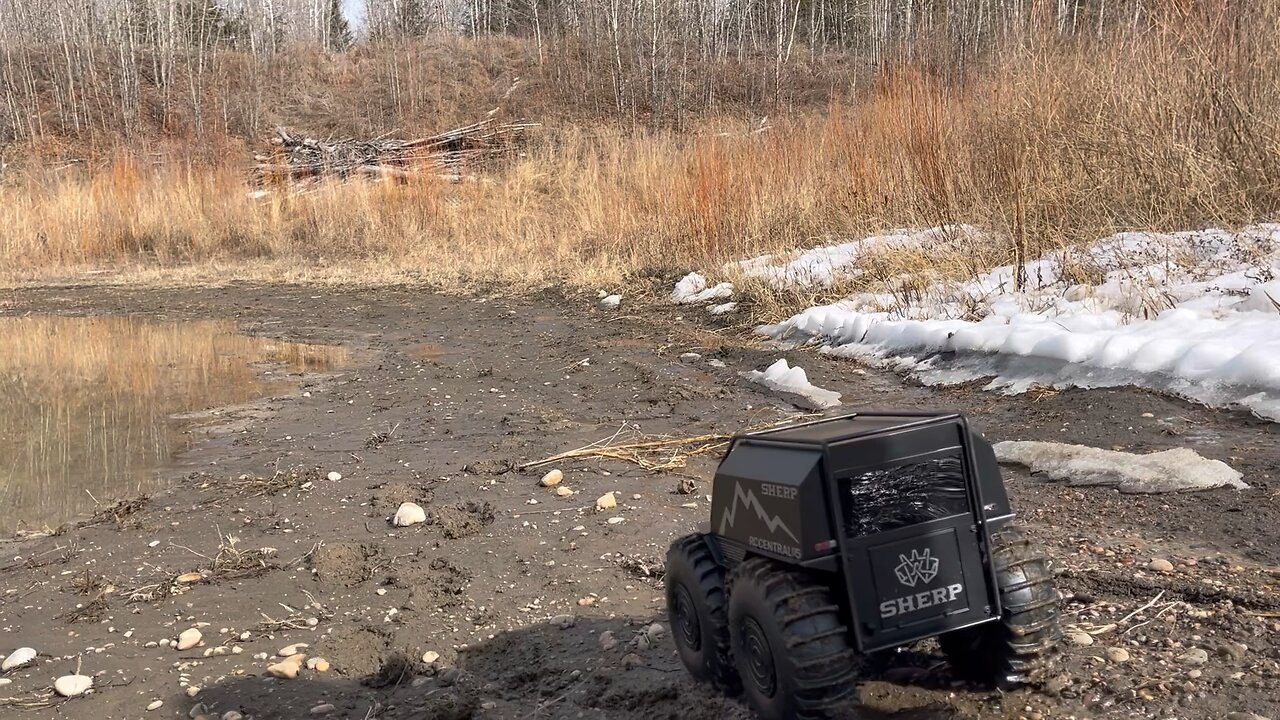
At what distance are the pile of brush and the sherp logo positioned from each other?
1732cm

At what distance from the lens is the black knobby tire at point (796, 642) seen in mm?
1601

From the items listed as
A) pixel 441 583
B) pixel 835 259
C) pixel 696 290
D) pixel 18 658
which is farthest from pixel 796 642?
pixel 696 290

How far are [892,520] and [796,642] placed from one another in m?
0.27

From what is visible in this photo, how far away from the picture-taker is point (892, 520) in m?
1.67

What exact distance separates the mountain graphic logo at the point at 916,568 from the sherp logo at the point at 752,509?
0.61 ft

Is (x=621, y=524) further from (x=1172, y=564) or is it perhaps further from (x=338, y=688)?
(x=1172, y=564)

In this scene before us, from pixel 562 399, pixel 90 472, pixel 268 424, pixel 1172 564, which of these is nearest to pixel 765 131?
pixel 562 399

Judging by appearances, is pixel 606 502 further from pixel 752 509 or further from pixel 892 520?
pixel 892 520

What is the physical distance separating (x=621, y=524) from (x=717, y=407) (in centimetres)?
181

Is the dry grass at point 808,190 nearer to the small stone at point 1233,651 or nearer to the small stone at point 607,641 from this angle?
the small stone at point 1233,651

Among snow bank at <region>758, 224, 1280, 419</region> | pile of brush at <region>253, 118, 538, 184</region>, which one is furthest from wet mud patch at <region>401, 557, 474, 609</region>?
pile of brush at <region>253, 118, 538, 184</region>

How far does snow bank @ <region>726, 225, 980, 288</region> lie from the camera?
24.8ft

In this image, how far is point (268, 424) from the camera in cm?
519

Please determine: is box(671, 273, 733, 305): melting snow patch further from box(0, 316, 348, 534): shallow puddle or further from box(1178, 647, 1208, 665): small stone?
box(1178, 647, 1208, 665): small stone
